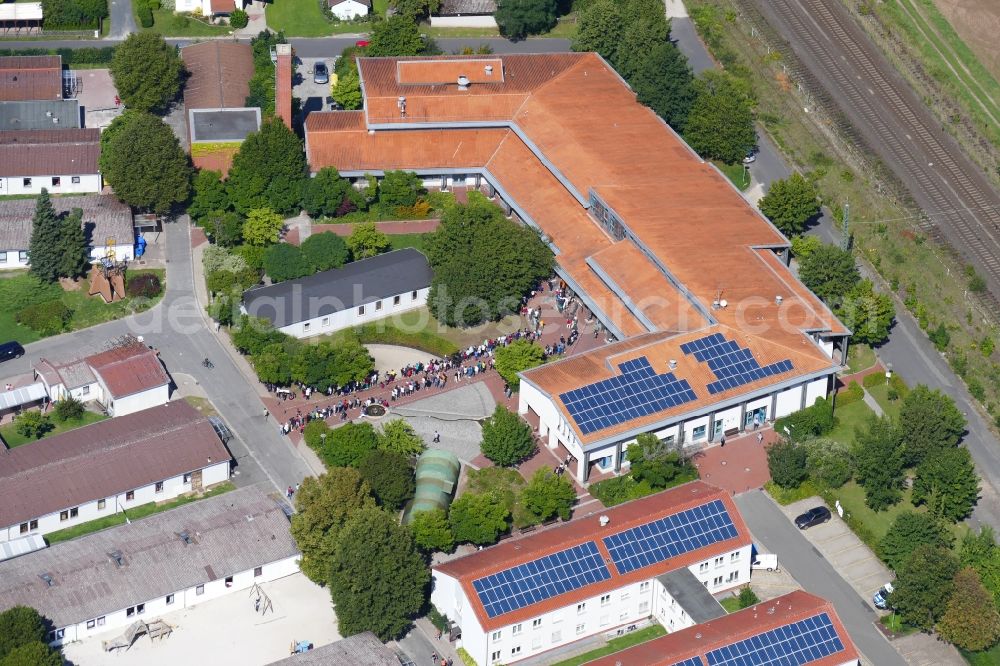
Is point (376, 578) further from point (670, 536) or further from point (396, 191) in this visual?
point (396, 191)

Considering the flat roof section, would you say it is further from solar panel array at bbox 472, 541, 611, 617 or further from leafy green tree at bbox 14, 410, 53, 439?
solar panel array at bbox 472, 541, 611, 617

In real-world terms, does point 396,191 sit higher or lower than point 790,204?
lower

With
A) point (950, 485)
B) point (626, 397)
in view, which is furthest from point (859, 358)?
point (626, 397)

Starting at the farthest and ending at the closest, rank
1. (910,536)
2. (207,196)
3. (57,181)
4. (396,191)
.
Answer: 1. (57,181)
2. (396,191)
3. (207,196)
4. (910,536)

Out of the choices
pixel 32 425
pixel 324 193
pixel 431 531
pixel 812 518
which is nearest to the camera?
pixel 431 531

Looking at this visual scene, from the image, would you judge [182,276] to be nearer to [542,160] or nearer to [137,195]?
[137,195]

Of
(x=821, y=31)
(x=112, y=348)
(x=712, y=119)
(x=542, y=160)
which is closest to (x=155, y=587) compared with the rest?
(x=112, y=348)

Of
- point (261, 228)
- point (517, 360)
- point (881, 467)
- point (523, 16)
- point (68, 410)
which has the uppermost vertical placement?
point (523, 16)

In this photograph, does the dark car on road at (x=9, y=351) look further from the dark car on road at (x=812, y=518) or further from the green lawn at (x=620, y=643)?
the dark car on road at (x=812, y=518)
